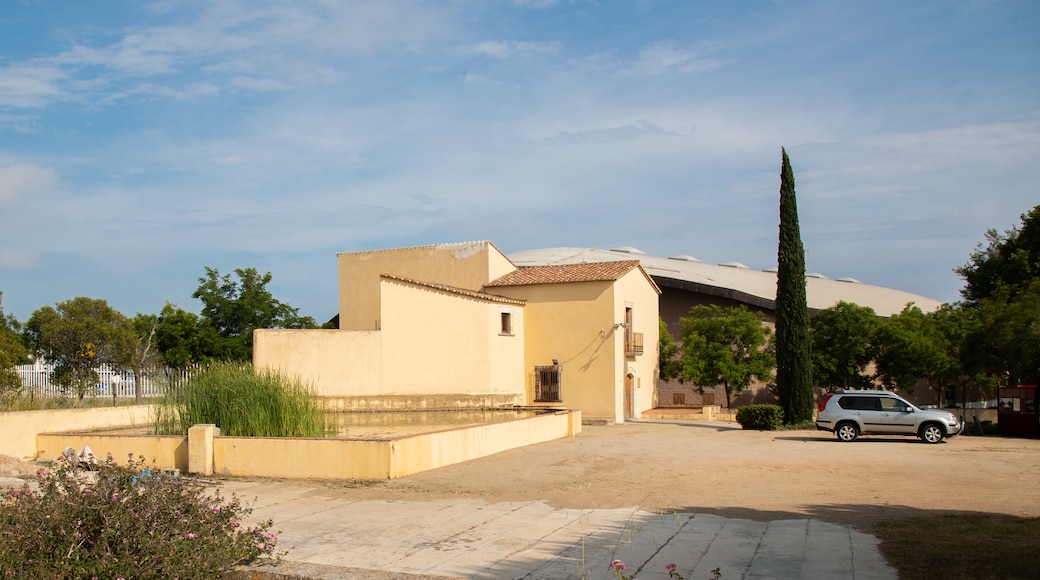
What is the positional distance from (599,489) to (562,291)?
20.2 m

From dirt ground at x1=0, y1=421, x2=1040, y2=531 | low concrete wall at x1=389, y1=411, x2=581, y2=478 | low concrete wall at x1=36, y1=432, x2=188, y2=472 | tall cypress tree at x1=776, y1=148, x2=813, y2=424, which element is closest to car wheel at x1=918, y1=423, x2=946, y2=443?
dirt ground at x1=0, y1=421, x2=1040, y2=531

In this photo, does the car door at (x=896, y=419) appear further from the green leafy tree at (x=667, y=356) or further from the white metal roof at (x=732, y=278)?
the white metal roof at (x=732, y=278)

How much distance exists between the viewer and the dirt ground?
12.5m

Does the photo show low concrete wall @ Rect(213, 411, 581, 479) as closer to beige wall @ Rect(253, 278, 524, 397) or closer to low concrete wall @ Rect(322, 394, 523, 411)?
low concrete wall @ Rect(322, 394, 523, 411)

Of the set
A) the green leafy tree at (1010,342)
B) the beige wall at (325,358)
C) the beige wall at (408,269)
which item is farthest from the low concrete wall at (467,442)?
the green leafy tree at (1010,342)

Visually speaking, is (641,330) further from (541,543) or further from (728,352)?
(541,543)

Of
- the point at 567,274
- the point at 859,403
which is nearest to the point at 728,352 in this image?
the point at 567,274

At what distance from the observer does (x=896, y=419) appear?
2417 centimetres

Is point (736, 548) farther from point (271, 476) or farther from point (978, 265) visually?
point (978, 265)

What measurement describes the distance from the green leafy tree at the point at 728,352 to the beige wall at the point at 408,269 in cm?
875

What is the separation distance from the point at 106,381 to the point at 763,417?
86.2 ft

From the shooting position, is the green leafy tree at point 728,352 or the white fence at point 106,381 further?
the green leafy tree at point 728,352

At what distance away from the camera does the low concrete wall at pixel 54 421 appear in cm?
1892

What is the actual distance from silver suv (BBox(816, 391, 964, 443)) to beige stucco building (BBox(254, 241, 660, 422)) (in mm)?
9730
